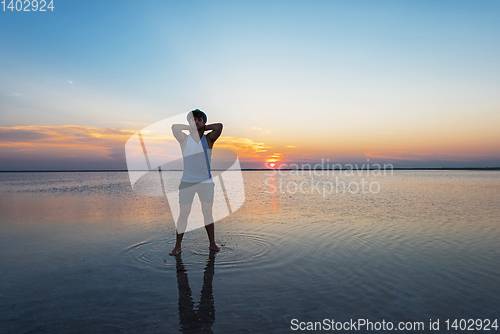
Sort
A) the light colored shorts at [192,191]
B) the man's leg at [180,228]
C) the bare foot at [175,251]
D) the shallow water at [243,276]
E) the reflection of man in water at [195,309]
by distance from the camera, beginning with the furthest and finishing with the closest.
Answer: the light colored shorts at [192,191] < the man's leg at [180,228] < the bare foot at [175,251] < the shallow water at [243,276] < the reflection of man in water at [195,309]

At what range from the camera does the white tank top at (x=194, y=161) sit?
583cm

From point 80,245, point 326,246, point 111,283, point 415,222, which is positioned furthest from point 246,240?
point 415,222

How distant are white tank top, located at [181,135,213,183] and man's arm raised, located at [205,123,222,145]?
0.49 ft

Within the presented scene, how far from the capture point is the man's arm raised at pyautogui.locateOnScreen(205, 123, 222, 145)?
583cm

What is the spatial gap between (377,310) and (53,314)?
384cm

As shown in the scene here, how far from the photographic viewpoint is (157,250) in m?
5.99

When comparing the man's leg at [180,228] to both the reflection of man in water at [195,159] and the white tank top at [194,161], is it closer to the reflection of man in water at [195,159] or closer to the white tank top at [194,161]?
the reflection of man in water at [195,159]

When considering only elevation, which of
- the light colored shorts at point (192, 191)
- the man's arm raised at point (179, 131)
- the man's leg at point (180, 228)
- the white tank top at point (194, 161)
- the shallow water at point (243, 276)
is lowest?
the shallow water at point (243, 276)

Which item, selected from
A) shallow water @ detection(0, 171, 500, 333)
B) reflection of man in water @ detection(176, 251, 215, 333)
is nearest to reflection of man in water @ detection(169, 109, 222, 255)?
shallow water @ detection(0, 171, 500, 333)

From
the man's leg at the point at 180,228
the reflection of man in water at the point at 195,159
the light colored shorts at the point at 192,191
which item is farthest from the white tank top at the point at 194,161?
the man's leg at the point at 180,228

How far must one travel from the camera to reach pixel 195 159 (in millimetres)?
5863

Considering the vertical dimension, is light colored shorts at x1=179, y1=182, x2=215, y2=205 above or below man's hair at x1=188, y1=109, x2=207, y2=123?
below

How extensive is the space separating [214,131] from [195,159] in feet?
2.34

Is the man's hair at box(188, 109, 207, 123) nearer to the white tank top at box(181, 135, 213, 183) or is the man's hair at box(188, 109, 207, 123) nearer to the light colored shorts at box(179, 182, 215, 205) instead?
the white tank top at box(181, 135, 213, 183)
